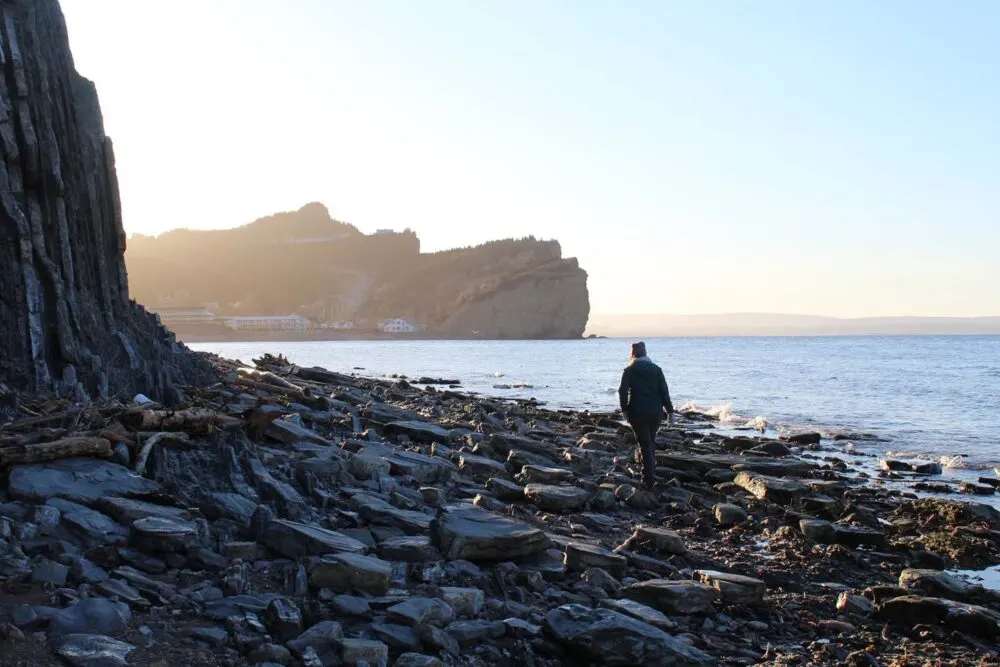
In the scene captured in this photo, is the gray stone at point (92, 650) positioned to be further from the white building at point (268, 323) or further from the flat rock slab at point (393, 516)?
the white building at point (268, 323)

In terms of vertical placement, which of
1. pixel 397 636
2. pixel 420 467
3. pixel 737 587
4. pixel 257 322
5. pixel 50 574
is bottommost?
pixel 737 587

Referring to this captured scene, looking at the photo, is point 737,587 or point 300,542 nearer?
point 300,542

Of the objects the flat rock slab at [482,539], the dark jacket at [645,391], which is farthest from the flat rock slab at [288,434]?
the dark jacket at [645,391]

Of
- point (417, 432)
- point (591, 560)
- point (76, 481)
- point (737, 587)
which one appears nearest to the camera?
point (76, 481)

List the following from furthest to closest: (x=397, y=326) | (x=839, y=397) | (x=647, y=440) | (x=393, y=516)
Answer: (x=397, y=326), (x=839, y=397), (x=647, y=440), (x=393, y=516)

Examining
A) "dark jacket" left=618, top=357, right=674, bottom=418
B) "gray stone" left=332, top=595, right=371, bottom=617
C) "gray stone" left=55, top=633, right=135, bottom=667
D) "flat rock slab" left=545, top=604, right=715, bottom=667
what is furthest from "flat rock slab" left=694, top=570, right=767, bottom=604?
"dark jacket" left=618, top=357, right=674, bottom=418

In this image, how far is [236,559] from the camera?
241 inches

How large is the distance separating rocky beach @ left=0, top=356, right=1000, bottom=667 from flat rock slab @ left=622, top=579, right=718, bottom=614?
0.06ft

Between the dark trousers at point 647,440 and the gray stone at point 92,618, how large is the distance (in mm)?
8392

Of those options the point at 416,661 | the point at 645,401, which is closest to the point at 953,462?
the point at 645,401

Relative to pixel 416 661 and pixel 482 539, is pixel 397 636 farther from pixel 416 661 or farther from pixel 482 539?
pixel 482 539

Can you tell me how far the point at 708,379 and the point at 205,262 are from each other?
169 meters

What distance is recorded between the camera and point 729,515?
10.8 meters

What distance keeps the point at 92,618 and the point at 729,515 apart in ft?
26.1
